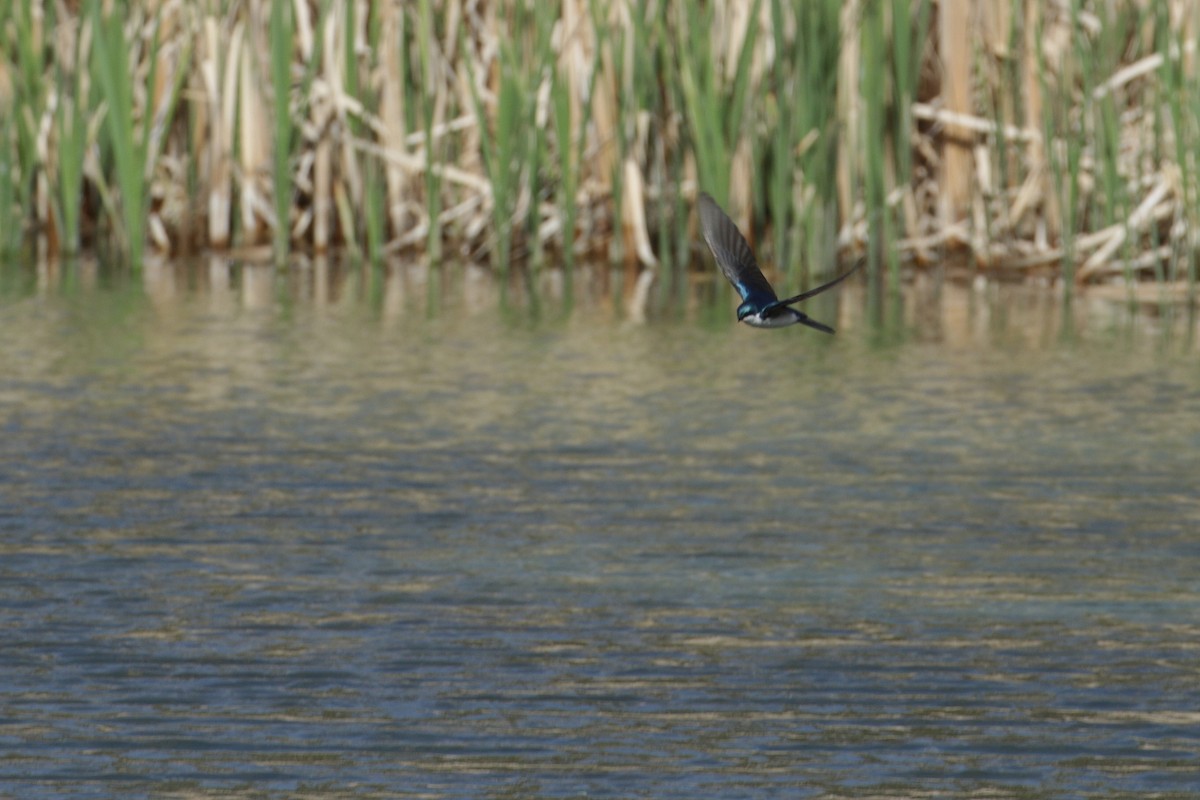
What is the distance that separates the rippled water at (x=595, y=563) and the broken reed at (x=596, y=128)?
44.3 inches

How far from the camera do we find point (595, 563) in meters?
4.42

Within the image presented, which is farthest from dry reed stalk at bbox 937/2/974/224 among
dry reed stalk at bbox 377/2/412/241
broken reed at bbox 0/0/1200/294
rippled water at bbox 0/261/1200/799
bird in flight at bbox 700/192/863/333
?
bird in flight at bbox 700/192/863/333

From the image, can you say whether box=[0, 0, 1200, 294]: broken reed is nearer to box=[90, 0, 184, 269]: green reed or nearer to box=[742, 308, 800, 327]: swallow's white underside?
box=[90, 0, 184, 269]: green reed

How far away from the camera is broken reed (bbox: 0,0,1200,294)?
27.5ft

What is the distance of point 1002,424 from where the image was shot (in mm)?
6012

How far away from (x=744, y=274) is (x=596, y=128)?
210 inches

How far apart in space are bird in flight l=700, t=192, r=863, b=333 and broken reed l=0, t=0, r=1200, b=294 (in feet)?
13.3

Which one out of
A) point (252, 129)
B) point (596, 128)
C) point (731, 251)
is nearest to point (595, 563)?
point (731, 251)

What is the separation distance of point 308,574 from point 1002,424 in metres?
2.27

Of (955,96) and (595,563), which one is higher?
(955,96)

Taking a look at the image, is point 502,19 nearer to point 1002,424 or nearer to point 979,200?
point 979,200

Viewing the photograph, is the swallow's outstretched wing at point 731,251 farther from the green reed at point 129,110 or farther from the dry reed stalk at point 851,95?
the green reed at point 129,110

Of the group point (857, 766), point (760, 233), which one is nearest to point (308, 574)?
point (857, 766)

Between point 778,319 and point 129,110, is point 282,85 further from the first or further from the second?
point 778,319
